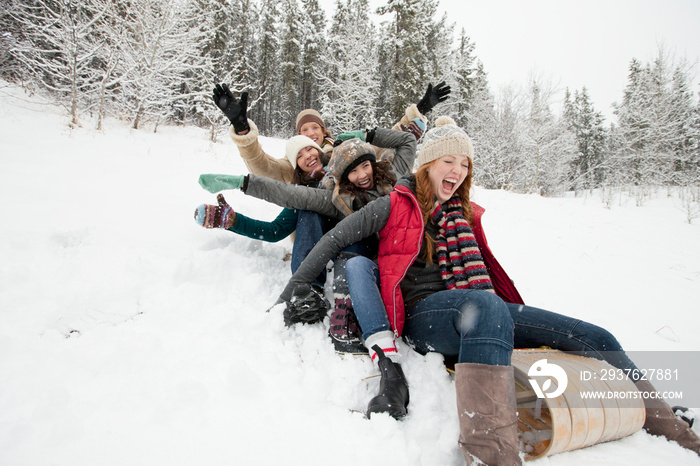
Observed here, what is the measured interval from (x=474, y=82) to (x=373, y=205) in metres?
A: 21.9

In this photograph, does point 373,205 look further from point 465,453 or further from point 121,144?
point 121,144

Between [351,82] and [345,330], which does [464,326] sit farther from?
[351,82]

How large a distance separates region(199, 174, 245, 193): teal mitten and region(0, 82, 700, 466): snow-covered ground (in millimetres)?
567

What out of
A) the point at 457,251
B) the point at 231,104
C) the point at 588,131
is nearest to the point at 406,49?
the point at 231,104

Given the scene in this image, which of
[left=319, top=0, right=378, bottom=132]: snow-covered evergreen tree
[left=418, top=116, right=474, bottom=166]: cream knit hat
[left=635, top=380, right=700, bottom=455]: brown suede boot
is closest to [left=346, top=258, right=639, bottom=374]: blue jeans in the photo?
[left=635, top=380, right=700, bottom=455]: brown suede boot

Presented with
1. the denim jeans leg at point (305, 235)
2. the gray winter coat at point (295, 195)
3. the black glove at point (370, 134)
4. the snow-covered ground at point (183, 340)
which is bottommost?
the snow-covered ground at point (183, 340)

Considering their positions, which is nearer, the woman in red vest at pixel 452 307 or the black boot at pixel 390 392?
the woman in red vest at pixel 452 307

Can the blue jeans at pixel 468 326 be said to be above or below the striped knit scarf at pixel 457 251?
below

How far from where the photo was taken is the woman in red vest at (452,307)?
1221 mm

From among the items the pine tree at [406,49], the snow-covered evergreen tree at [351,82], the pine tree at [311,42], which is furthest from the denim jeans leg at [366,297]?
the pine tree at [311,42]

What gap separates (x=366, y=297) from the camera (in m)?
1.70

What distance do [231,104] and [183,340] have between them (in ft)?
6.72

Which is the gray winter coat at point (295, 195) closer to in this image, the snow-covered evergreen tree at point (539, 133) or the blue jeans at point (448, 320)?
the blue jeans at point (448, 320)

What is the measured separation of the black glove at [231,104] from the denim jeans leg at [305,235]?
1.11 m
